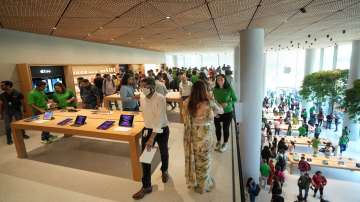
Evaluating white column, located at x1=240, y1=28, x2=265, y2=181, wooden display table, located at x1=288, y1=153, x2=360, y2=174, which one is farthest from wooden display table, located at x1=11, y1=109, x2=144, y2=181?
wooden display table, located at x1=288, y1=153, x2=360, y2=174

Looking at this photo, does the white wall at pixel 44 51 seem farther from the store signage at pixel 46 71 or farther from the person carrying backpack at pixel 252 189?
the person carrying backpack at pixel 252 189

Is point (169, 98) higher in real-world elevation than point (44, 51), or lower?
lower

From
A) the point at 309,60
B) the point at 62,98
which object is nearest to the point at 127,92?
the point at 62,98

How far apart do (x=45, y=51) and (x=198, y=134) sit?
20.4ft

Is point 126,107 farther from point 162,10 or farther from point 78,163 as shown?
point 162,10

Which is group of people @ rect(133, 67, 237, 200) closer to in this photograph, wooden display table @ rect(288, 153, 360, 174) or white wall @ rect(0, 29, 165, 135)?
white wall @ rect(0, 29, 165, 135)

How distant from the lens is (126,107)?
182 inches

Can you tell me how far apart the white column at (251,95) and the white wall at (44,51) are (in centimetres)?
591

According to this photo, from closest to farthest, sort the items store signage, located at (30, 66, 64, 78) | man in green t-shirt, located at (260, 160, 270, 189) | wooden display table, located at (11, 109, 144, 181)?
1. wooden display table, located at (11, 109, 144, 181)
2. store signage, located at (30, 66, 64, 78)
3. man in green t-shirt, located at (260, 160, 270, 189)

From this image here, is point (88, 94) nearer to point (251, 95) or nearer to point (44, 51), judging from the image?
point (44, 51)

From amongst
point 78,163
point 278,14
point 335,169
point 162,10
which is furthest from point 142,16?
point 335,169

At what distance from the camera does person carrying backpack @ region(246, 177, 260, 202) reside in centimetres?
497

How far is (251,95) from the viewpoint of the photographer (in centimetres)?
517

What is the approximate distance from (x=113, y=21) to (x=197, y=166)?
12.0ft
